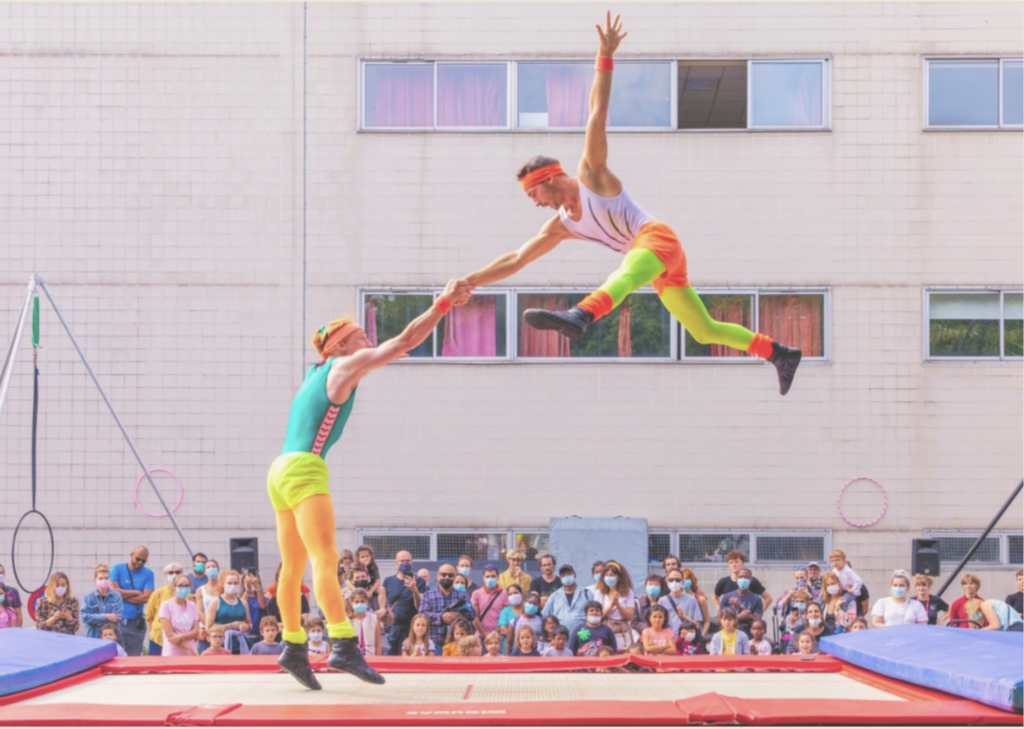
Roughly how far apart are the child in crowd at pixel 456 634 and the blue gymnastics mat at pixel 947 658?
2860mm

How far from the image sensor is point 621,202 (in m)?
5.95

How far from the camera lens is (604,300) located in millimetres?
5594

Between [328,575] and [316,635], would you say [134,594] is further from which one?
[328,575]

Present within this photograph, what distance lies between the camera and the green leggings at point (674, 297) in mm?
5684

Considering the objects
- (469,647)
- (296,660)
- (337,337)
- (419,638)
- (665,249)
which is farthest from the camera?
(419,638)

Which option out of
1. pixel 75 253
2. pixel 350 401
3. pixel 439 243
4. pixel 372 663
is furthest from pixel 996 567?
pixel 75 253

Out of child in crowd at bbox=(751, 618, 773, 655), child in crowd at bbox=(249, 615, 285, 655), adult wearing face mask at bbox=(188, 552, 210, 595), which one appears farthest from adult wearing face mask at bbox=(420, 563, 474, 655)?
child in crowd at bbox=(751, 618, 773, 655)

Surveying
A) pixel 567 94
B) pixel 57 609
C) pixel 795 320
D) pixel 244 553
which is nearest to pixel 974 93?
pixel 795 320

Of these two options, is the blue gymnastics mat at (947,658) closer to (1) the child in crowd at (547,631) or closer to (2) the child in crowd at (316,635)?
(1) the child in crowd at (547,631)

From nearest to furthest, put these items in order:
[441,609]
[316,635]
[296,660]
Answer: [296,660] → [316,635] → [441,609]

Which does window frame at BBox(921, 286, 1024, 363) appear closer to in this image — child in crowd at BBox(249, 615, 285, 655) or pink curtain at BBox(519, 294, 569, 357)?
pink curtain at BBox(519, 294, 569, 357)

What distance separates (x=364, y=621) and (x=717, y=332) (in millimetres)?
4992

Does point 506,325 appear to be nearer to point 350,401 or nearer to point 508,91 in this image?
point 508,91

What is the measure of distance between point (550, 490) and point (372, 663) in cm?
588
